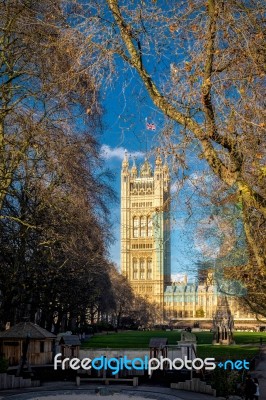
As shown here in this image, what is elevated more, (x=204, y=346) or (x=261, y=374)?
(x=204, y=346)

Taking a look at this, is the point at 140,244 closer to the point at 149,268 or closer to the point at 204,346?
the point at 149,268

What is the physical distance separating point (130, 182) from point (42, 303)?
14116 cm

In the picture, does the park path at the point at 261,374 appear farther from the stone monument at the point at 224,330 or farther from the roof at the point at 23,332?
the stone monument at the point at 224,330

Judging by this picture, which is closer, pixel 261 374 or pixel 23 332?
pixel 23 332

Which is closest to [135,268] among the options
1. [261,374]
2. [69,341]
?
[261,374]

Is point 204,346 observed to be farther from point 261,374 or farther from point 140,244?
point 140,244

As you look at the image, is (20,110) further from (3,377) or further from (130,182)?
(130,182)

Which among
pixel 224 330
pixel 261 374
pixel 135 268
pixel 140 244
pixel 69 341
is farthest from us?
pixel 140 244

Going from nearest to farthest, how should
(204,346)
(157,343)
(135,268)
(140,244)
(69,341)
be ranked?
(157,343)
(69,341)
(204,346)
(135,268)
(140,244)

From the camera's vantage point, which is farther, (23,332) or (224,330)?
(224,330)

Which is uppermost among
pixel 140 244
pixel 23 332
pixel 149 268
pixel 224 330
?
pixel 140 244

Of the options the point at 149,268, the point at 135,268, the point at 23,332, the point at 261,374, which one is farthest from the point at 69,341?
the point at 135,268

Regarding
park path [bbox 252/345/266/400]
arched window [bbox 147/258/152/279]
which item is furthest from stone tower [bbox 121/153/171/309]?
park path [bbox 252/345/266/400]

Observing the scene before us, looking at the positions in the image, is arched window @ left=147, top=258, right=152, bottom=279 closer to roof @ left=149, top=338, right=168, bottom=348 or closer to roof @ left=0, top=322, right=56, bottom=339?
roof @ left=0, top=322, right=56, bottom=339
